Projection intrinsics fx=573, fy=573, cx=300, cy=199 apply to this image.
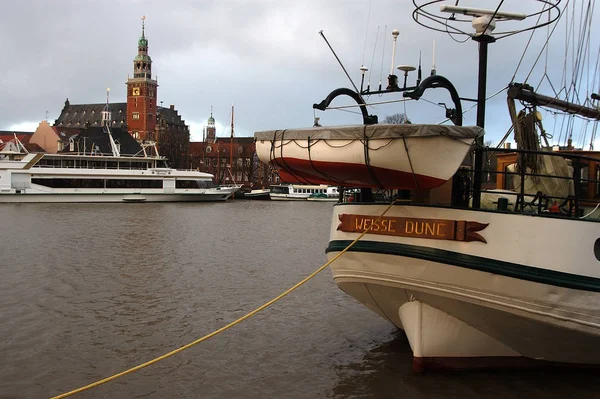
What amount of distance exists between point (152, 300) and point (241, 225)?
20.9 m

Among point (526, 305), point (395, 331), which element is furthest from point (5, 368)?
point (526, 305)

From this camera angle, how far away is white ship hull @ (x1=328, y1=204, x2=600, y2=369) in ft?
21.6

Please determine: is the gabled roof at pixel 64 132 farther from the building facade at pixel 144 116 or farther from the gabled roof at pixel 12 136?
the gabled roof at pixel 12 136

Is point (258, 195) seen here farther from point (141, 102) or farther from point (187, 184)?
point (141, 102)

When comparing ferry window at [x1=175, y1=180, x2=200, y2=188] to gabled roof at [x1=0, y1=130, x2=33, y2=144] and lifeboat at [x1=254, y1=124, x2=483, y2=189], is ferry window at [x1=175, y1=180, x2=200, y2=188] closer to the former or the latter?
lifeboat at [x1=254, y1=124, x2=483, y2=189]

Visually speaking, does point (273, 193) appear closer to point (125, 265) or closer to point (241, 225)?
point (241, 225)

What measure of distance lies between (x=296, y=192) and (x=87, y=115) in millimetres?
79609

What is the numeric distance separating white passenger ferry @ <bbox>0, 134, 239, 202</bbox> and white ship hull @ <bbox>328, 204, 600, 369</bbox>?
52.1m

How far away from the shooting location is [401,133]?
6074 millimetres

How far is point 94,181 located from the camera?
56.4m

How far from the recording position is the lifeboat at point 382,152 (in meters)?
6.08

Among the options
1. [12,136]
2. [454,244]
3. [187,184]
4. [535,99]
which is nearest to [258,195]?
[187,184]

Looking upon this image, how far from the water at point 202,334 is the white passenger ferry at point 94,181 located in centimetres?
3680

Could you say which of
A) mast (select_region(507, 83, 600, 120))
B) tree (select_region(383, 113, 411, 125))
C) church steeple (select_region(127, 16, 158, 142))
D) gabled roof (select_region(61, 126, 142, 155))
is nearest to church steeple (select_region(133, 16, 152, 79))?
church steeple (select_region(127, 16, 158, 142))
